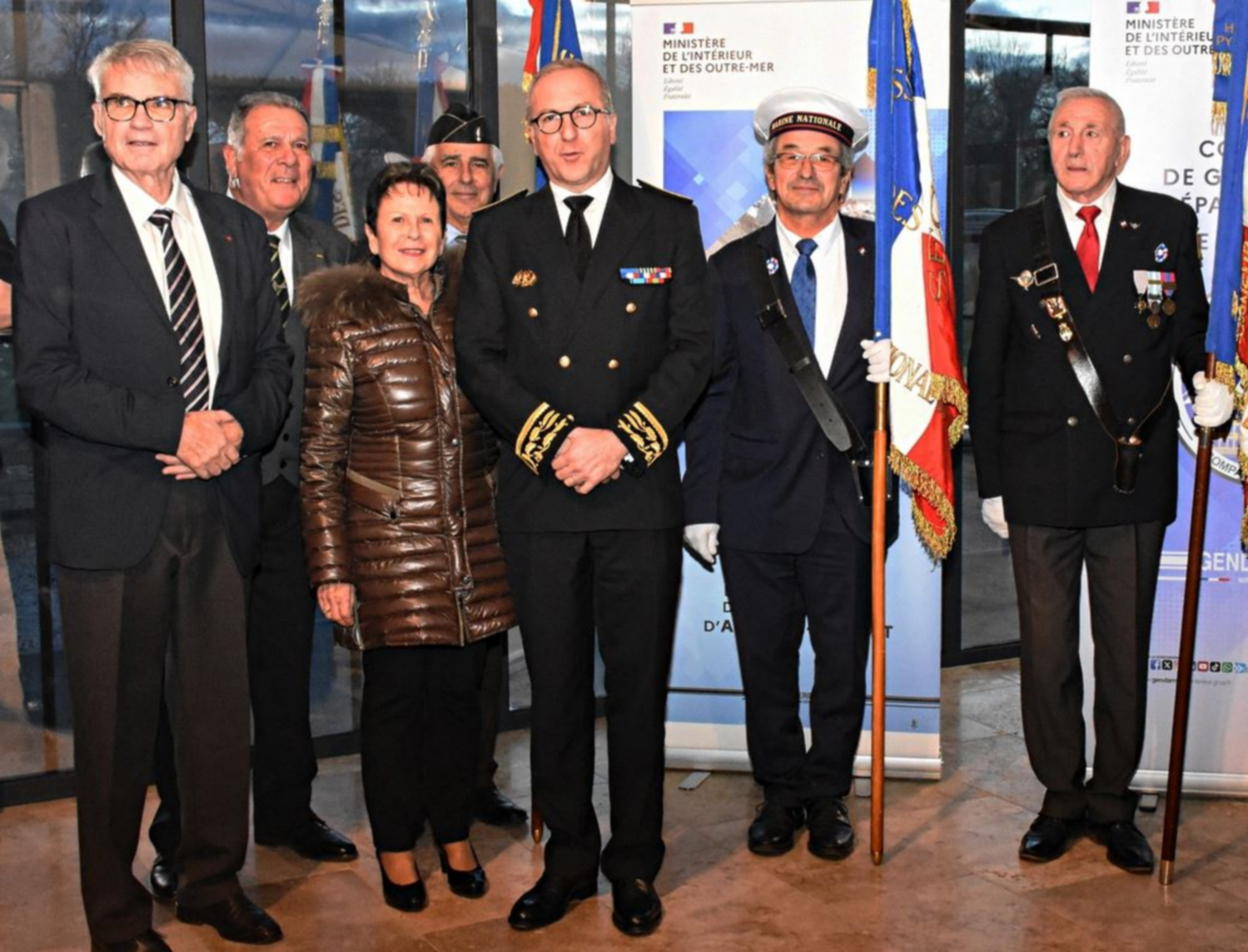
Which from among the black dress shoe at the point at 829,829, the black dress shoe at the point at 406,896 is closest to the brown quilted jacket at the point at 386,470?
the black dress shoe at the point at 406,896

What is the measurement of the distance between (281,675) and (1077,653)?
2022 millimetres

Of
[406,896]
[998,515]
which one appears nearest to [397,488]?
[406,896]

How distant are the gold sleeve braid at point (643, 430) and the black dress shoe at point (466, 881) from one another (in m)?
1.09

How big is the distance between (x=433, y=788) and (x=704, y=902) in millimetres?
686

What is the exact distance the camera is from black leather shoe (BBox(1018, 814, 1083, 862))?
3977 mm

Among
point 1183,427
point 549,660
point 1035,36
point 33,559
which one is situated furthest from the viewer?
point 1035,36

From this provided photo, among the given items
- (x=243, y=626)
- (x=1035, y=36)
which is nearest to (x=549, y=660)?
(x=243, y=626)

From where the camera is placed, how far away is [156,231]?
3.35 meters

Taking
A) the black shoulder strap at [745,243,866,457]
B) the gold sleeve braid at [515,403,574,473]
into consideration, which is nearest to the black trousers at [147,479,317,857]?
the gold sleeve braid at [515,403,574,473]

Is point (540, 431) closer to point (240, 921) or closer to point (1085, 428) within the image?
point (240, 921)

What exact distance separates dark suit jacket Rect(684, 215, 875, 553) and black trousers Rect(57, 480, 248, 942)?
4.17 ft

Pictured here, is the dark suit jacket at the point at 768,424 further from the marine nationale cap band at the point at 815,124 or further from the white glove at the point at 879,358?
the marine nationale cap band at the point at 815,124

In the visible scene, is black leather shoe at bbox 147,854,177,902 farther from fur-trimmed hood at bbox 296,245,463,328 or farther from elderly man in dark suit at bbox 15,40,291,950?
fur-trimmed hood at bbox 296,245,463,328

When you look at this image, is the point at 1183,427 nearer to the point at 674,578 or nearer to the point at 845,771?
the point at 845,771
